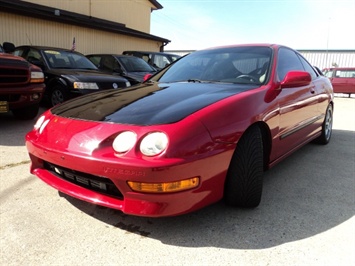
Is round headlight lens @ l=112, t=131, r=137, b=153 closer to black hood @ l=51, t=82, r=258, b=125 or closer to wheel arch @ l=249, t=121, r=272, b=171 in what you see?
black hood @ l=51, t=82, r=258, b=125

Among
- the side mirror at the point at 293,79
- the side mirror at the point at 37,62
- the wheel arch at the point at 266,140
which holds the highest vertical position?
the side mirror at the point at 37,62

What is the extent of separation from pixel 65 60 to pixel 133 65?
7.04 feet

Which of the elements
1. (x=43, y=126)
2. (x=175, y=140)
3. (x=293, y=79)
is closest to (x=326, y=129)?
(x=293, y=79)

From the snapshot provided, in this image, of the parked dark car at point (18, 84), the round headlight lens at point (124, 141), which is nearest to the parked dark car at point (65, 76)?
the parked dark car at point (18, 84)

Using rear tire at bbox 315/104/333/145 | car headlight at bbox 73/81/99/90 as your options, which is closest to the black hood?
rear tire at bbox 315/104/333/145

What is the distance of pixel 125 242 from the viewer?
190cm

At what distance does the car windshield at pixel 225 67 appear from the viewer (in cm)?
288

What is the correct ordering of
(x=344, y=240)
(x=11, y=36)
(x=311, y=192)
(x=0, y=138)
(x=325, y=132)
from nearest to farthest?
(x=344, y=240) → (x=311, y=192) → (x=0, y=138) → (x=325, y=132) → (x=11, y=36)

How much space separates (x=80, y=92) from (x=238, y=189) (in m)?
4.24

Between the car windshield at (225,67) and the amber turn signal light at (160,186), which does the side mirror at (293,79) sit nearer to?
the car windshield at (225,67)

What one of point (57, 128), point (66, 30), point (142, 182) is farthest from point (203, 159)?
point (66, 30)

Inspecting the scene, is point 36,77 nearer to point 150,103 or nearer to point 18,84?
point 18,84

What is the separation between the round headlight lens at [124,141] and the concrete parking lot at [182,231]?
58 cm

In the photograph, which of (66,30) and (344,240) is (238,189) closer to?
(344,240)
